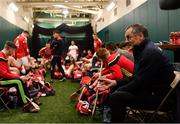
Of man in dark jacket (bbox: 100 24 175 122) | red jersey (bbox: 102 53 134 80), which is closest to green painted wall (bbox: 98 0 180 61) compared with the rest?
red jersey (bbox: 102 53 134 80)

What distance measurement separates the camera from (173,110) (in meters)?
3.36

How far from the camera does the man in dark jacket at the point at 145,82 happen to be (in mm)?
3289

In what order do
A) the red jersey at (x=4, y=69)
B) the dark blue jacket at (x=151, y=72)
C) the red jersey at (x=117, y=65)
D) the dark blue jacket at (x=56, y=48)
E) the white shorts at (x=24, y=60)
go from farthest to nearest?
the dark blue jacket at (x=56, y=48) < the white shorts at (x=24, y=60) < the red jersey at (x=4, y=69) < the red jersey at (x=117, y=65) < the dark blue jacket at (x=151, y=72)

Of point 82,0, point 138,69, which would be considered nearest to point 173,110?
point 138,69

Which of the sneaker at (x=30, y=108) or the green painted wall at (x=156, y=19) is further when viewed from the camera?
the green painted wall at (x=156, y=19)

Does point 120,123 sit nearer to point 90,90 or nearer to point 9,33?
point 90,90

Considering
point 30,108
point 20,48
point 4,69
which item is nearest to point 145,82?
point 30,108

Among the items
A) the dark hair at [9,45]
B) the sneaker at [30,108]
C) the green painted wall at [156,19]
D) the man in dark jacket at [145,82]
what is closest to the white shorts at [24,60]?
the green painted wall at [156,19]

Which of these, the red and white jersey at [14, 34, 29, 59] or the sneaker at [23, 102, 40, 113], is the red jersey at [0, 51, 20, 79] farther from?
the red and white jersey at [14, 34, 29, 59]

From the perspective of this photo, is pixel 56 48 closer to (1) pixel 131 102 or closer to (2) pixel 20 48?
(2) pixel 20 48

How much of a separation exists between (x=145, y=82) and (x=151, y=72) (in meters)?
0.12

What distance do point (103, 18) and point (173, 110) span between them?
47.6 feet

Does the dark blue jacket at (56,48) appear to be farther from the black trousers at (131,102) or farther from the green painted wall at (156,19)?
the black trousers at (131,102)

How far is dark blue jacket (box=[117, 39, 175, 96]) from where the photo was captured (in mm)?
3281
